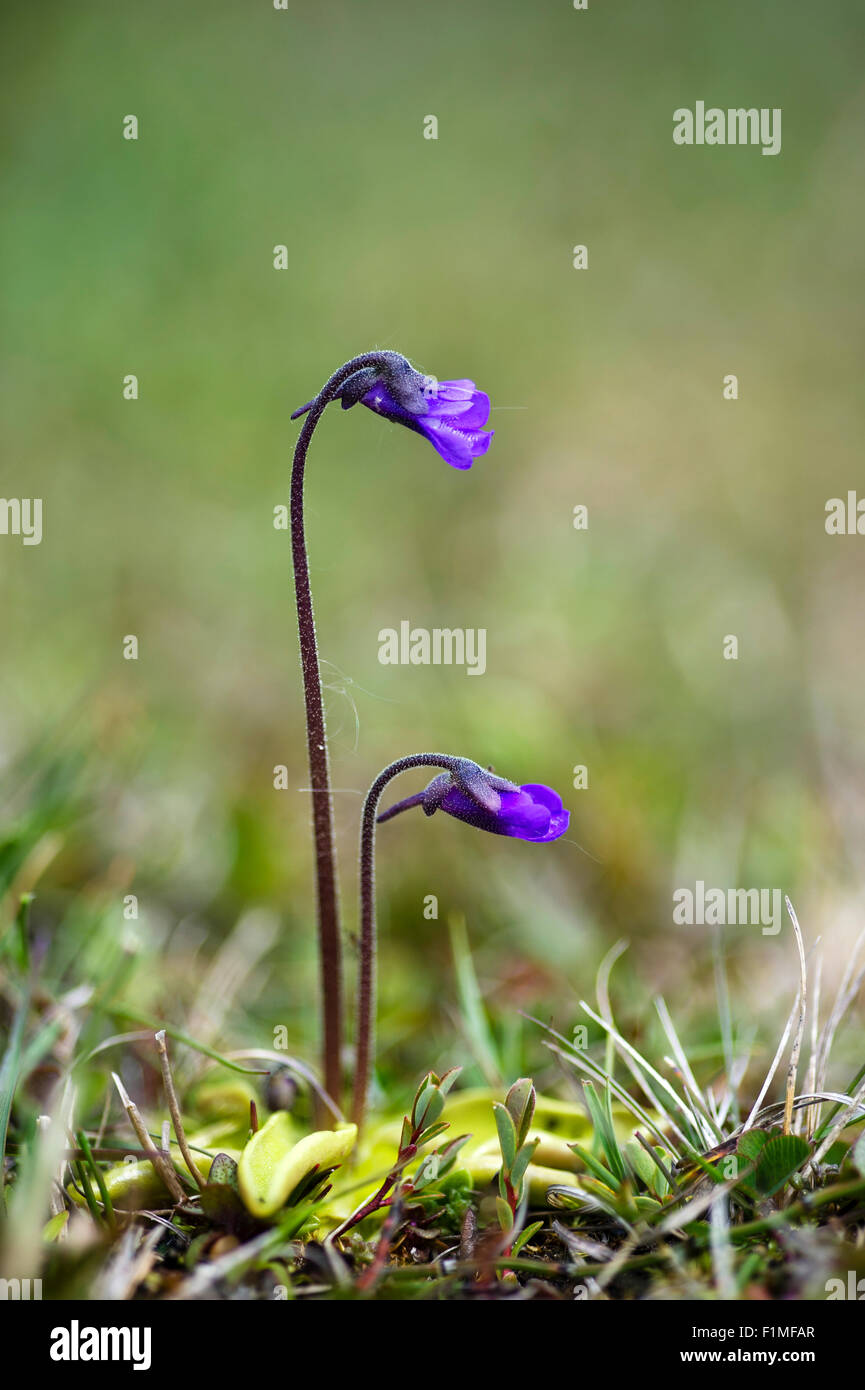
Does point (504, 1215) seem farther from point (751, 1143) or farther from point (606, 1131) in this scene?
point (751, 1143)

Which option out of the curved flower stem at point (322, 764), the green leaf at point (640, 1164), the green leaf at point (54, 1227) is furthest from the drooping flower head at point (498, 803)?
the green leaf at point (54, 1227)

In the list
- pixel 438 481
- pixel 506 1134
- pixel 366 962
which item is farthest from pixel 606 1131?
pixel 438 481

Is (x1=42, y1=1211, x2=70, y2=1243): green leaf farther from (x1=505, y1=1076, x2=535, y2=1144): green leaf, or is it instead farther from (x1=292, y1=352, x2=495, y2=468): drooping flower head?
(x1=292, y1=352, x2=495, y2=468): drooping flower head

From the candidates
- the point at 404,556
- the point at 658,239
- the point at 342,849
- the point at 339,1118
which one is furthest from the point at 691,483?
the point at 339,1118

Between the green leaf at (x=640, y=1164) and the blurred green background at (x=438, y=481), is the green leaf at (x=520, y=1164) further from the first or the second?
the blurred green background at (x=438, y=481)
